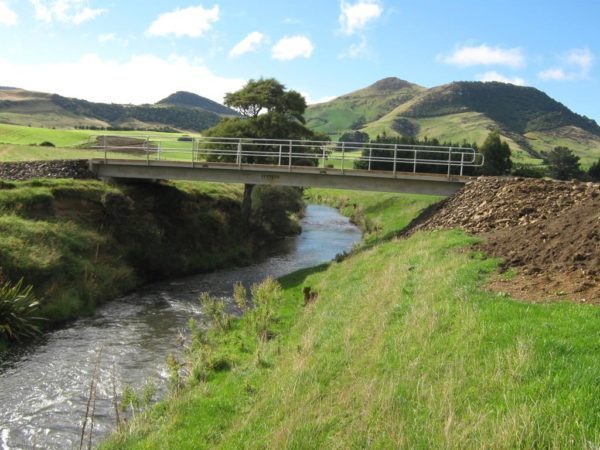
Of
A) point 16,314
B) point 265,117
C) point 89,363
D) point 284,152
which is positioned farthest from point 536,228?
point 265,117

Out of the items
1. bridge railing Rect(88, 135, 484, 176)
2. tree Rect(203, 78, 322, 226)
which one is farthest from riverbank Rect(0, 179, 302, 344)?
tree Rect(203, 78, 322, 226)

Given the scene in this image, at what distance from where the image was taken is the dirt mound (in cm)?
1106

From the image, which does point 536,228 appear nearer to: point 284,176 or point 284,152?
point 284,176

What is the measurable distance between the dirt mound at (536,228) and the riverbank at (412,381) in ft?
3.16

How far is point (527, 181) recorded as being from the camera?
76.5 ft

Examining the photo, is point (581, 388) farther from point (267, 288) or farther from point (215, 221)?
point (215, 221)

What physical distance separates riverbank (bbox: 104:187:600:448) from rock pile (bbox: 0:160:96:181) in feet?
68.9

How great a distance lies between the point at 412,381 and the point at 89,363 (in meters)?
10.8

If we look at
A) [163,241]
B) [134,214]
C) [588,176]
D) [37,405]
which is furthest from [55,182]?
[588,176]

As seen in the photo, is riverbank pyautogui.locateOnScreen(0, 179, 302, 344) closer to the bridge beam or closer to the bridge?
the bridge beam

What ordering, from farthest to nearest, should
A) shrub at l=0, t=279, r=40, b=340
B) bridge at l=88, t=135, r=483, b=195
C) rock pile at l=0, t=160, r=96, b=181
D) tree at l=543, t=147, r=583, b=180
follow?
tree at l=543, t=147, r=583, b=180
rock pile at l=0, t=160, r=96, b=181
bridge at l=88, t=135, r=483, b=195
shrub at l=0, t=279, r=40, b=340

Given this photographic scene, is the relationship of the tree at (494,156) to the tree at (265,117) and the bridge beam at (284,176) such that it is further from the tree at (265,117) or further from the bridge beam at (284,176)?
the bridge beam at (284,176)

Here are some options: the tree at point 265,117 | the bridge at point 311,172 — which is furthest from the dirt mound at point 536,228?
the tree at point 265,117

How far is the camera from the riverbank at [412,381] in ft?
20.5
